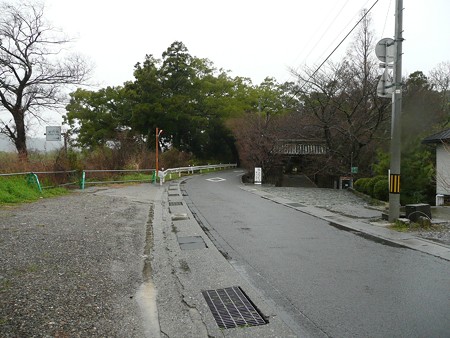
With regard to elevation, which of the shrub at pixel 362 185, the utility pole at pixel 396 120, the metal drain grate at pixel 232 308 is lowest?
the metal drain grate at pixel 232 308

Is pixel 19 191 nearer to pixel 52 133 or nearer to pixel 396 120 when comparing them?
pixel 52 133

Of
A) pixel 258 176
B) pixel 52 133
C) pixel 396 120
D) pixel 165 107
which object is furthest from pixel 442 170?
pixel 165 107

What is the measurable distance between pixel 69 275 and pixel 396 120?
8861 millimetres

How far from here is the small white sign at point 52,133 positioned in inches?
771

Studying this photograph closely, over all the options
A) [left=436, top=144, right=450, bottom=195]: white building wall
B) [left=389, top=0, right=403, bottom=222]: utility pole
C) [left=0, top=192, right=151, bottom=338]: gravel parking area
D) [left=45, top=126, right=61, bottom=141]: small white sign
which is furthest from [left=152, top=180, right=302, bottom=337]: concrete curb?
[left=45, top=126, right=61, bottom=141]: small white sign

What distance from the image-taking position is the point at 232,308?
4348 millimetres

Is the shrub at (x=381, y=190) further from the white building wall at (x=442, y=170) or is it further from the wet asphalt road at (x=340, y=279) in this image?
the wet asphalt road at (x=340, y=279)

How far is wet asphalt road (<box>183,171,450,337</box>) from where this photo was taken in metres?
3.83

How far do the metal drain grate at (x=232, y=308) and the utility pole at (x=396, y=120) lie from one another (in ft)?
21.3

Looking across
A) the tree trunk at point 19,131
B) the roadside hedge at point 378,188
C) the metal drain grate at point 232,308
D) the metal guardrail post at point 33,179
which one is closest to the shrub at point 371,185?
the roadside hedge at point 378,188

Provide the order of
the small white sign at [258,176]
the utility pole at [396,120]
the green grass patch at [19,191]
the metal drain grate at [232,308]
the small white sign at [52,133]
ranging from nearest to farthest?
the metal drain grate at [232,308], the utility pole at [396,120], the green grass patch at [19,191], the small white sign at [52,133], the small white sign at [258,176]

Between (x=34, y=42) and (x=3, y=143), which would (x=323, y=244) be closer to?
(x=34, y=42)

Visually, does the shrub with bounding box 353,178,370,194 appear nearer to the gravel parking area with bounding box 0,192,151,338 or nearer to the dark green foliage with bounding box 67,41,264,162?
the gravel parking area with bounding box 0,192,151,338

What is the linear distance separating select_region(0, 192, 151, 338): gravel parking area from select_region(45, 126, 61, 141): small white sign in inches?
412
